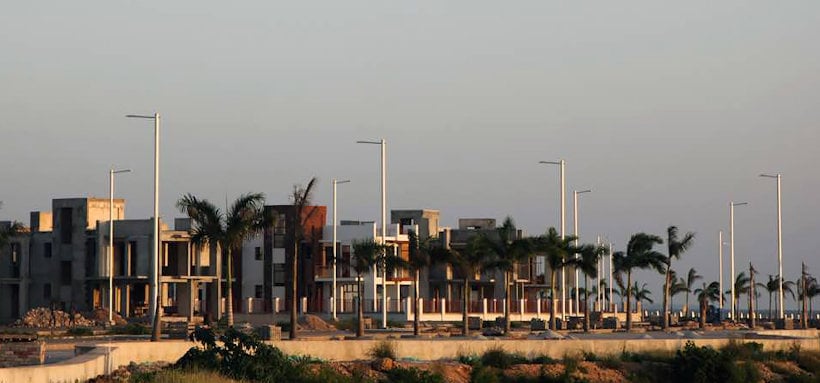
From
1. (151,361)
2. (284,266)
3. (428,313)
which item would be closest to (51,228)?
(284,266)

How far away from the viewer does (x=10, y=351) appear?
3531 cm

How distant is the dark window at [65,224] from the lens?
327 ft

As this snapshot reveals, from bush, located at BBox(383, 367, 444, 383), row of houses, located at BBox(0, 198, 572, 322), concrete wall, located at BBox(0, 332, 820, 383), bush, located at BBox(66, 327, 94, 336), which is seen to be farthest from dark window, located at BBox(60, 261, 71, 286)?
bush, located at BBox(383, 367, 444, 383)

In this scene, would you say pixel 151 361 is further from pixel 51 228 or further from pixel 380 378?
pixel 51 228

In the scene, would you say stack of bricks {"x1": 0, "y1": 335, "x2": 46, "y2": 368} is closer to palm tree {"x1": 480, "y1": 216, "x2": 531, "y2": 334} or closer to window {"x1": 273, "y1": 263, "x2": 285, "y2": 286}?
palm tree {"x1": 480, "y1": 216, "x2": 531, "y2": 334}

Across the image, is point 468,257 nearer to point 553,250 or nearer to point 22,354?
point 553,250

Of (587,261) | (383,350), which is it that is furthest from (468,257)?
(383,350)

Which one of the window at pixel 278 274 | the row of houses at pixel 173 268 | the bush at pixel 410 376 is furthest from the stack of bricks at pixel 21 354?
the window at pixel 278 274

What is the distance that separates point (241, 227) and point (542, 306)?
170ft

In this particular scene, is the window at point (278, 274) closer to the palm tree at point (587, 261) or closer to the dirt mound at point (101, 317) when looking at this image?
the dirt mound at point (101, 317)

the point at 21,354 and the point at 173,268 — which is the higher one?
the point at 173,268

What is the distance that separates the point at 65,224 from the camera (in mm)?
100062

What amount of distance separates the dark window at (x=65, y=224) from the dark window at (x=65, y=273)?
1423 mm

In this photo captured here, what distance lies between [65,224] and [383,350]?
186ft
